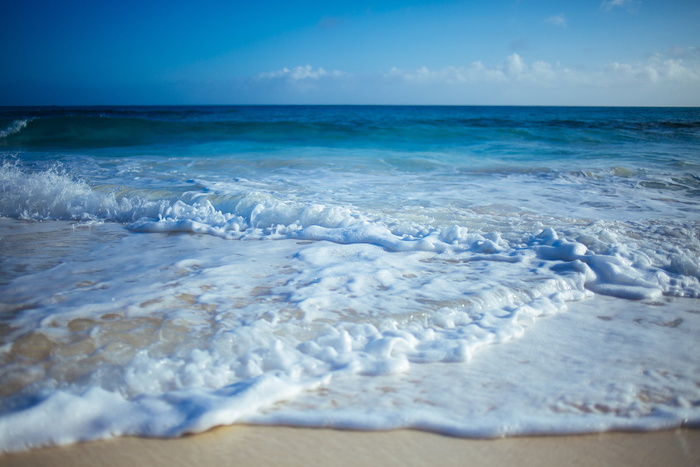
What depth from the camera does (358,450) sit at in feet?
4.74

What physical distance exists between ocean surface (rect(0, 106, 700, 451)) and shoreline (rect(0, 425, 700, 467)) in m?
0.04

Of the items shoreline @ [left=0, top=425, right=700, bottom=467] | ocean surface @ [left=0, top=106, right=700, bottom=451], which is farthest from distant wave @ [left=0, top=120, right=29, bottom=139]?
shoreline @ [left=0, top=425, right=700, bottom=467]

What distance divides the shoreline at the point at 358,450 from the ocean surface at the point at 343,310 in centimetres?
4

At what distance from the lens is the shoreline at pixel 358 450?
140 centimetres

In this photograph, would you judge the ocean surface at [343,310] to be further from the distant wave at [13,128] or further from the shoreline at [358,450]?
the distant wave at [13,128]

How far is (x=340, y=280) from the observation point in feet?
9.45

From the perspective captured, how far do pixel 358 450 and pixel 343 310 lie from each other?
1031 millimetres

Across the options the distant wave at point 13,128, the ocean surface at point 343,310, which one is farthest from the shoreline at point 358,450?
the distant wave at point 13,128

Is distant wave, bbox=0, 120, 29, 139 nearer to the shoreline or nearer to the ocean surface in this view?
the ocean surface

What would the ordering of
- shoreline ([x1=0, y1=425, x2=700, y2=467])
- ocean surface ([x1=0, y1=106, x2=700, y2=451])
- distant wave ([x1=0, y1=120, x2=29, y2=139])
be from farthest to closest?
distant wave ([x1=0, y1=120, x2=29, y2=139]) < ocean surface ([x1=0, y1=106, x2=700, y2=451]) < shoreline ([x1=0, y1=425, x2=700, y2=467])

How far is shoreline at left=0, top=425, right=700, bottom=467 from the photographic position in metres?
1.40

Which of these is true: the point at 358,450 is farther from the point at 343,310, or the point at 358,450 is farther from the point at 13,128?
the point at 13,128

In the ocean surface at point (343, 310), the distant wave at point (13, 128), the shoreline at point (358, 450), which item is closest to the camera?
the shoreline at point (358, 450)

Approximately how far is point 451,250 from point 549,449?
2.18 metres
